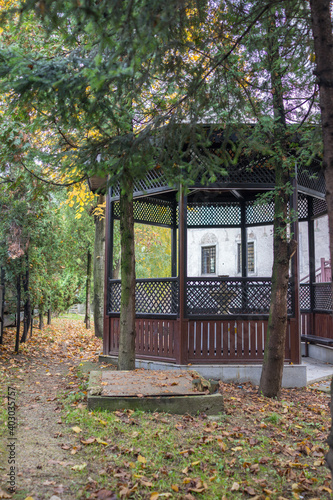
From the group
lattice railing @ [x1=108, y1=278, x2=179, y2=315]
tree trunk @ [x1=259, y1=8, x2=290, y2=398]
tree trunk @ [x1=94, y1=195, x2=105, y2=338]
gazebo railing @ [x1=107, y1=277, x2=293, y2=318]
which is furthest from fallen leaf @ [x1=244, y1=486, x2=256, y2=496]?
tree trunk @ [x1=94, y1=195, x2=105, y2=338]

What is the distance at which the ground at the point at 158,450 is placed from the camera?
3414 mm

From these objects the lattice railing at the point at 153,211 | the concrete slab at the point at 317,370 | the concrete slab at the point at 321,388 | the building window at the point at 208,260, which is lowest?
the concrete slab at the point at 321,388

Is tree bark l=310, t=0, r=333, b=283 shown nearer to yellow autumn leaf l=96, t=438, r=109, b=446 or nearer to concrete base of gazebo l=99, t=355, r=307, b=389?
yellow autumn leaf l=96, t=438, r=109, b=446

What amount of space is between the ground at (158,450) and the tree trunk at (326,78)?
2.25m

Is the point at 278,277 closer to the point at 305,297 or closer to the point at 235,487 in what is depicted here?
the point at 235,487

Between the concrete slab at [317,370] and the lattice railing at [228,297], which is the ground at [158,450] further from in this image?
the lattice railing at [228,297]

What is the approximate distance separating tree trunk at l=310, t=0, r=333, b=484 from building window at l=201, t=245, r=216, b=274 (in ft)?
60.9

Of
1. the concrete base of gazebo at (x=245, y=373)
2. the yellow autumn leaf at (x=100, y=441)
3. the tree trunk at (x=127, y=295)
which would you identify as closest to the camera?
the yellow autumn leaf at (x=100, y=441)

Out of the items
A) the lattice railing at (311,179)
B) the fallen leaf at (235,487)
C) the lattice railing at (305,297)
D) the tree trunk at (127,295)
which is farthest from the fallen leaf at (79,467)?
the lattice railing at (305,297)

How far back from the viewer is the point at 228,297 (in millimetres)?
8188

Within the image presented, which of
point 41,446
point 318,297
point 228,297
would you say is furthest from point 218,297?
point 41,446

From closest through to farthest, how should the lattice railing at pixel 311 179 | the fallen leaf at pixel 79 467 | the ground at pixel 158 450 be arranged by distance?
the ground at pixel 158 450 → the fallen leaf at pixel 79 467 → the lattice railing at pixel 311 179

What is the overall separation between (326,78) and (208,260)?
62.0 ft

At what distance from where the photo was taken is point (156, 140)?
4844 mm
